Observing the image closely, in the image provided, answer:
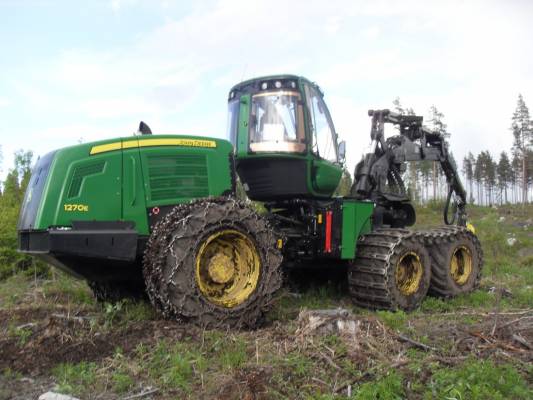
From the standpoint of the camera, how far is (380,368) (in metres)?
4.66

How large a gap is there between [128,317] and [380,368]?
10.0ft

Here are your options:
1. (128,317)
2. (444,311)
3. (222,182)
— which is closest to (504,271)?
(444,311)

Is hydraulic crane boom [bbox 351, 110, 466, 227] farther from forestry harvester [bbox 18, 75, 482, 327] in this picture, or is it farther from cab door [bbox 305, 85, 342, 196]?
cab door [bbox 305, 85, 342, 196]

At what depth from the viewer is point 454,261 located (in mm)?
9789

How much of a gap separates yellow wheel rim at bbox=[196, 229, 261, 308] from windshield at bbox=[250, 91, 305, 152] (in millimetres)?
2131

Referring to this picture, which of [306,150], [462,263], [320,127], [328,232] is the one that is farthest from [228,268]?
[462,263]

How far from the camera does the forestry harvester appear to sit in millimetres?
5707

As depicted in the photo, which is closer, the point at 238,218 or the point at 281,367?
the point at 281,367

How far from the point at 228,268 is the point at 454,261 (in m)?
5.27

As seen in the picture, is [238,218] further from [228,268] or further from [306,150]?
[306,150]

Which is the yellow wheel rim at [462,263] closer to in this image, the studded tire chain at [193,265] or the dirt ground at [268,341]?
the dirt ground at [268,341]

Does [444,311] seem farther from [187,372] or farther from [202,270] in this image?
[187,372]

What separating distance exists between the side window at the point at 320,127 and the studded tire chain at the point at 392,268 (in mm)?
1431

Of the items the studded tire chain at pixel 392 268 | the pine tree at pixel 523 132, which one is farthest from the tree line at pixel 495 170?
the studded tire chain at pixel 392 268
